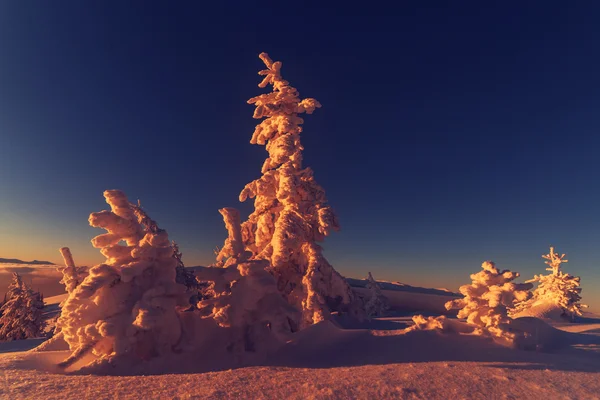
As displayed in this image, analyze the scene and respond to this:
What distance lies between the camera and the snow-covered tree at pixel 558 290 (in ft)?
67.3

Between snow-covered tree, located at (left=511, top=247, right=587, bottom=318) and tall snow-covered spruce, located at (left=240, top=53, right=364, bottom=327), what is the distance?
14237mm

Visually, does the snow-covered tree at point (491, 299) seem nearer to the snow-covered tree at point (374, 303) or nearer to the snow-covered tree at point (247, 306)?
the snow-covered tree at point (247, 306)

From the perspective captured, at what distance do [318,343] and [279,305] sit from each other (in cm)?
146

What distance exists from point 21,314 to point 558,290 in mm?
33684

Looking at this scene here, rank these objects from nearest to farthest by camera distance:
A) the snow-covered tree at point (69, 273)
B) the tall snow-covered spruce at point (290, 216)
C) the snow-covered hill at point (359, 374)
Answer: the snow-covered hill at point (359, 374)
the snow-covered tree at point (69, 273)
the tall snow-covered spruce at point (290, 216)

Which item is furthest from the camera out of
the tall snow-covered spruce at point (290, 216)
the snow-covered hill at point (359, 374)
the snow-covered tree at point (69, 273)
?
the tall snow-covered spruce at point (290, 216)

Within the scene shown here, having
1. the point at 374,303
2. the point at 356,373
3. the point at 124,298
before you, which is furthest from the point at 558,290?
the point at 124,298

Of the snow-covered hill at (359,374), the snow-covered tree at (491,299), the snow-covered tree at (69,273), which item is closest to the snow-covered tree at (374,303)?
the snow-covered tree at (491,299)

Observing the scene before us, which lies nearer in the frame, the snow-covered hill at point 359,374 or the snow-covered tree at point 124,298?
the snow-covered hill at point 359,374

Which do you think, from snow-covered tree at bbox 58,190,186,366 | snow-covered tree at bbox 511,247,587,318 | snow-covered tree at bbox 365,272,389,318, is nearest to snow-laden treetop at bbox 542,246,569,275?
snow-covered tree at bbox 511,247,587,318

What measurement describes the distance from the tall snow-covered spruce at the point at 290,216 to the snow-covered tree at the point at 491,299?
5.83 metres

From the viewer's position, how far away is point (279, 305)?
28.9ft

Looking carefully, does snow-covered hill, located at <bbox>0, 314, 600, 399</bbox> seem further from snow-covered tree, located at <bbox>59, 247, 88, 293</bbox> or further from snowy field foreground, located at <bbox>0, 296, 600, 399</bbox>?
snow-covered tree, located at <bbox>59, 247, 88, 293</bbox>

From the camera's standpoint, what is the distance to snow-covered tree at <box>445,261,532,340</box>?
823 cm
